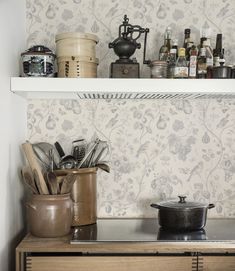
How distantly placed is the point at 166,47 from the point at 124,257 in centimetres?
100

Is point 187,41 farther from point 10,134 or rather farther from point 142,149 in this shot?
point 10,134

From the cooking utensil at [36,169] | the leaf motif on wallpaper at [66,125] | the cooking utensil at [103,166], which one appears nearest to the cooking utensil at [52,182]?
the cooking utensil at [36,169]

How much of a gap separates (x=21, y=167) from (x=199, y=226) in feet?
2.77

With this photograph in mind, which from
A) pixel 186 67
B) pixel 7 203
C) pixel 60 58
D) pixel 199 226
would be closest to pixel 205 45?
pixel 186 67

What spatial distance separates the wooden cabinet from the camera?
1.55m

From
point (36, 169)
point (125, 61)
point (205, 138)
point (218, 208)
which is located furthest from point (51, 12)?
point (218, 208)

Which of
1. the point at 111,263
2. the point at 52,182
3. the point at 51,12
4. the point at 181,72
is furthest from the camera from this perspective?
the point at 51,12

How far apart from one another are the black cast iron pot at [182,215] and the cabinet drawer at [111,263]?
0.19 metres

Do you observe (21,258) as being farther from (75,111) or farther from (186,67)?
(186,67)

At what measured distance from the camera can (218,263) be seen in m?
1.57

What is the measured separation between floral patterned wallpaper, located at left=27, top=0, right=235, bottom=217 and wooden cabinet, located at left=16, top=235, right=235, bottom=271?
0.50 m

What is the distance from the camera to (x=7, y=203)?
169 cm

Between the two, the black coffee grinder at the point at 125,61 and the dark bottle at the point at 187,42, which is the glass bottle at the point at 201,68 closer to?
the dark bottle at the point at 187,42

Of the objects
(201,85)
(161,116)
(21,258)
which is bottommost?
(21,258)
